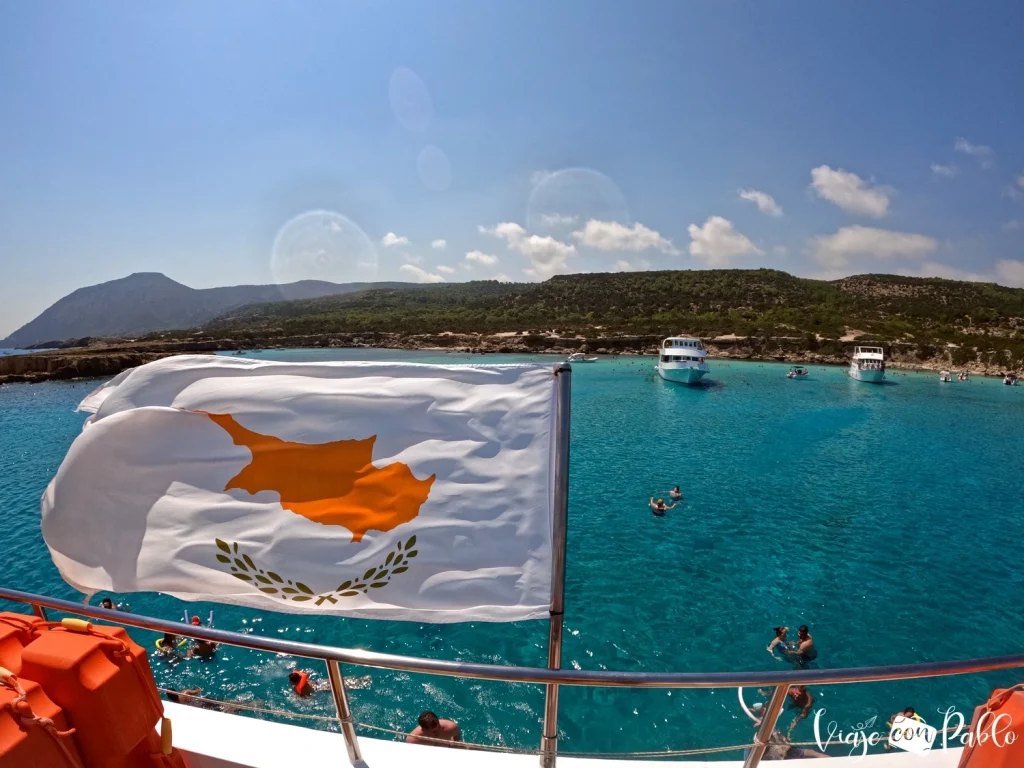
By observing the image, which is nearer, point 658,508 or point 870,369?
point 658,508

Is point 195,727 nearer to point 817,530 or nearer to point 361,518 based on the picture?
point 361,518

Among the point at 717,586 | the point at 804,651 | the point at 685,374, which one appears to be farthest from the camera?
the point at 685,374

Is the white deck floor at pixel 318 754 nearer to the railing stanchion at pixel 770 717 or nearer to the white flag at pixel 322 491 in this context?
the railing stanchion at pixel 770 717

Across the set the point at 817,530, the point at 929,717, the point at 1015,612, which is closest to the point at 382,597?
the point at 929,717

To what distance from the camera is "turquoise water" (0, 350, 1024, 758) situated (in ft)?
26.3

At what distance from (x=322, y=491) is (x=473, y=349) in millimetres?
69348

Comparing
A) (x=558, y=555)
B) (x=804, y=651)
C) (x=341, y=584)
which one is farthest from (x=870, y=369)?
(x=341, y=584)

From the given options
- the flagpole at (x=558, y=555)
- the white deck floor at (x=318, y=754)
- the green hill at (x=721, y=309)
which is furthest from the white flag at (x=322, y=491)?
the green hill at (x=721, y=309)

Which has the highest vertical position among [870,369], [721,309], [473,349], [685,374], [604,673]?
[721,309]

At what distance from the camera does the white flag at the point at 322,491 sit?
3027 millimetres

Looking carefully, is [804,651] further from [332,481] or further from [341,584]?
[332,481]

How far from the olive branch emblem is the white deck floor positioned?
2.41 feet

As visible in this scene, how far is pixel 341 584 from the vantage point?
9.98 ft

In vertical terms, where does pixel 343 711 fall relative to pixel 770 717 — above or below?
below
